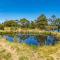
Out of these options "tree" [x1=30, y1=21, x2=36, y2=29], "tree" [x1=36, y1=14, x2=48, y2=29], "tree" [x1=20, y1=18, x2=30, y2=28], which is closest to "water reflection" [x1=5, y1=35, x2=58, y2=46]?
"tree" [x1=36, y1=14, x2=48, y2=29]

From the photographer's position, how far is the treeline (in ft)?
194

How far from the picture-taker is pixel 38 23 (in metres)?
60.0

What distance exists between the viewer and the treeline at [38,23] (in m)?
59.2

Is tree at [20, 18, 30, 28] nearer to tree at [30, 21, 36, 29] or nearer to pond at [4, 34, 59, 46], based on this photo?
tree at [30, 21, 36, 29]

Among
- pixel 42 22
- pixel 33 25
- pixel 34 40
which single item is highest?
pixel 42 22

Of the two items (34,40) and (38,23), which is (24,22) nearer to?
(38,23)

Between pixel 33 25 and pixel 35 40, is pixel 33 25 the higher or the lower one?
the higher one

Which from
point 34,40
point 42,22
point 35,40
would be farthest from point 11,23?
point 35,40

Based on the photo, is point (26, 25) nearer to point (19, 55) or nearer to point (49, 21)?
point (49, 21)

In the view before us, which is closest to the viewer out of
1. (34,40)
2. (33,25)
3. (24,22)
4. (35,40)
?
(35,40)

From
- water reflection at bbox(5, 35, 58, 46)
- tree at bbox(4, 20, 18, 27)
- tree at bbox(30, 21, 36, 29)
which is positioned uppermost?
tree at bbox(4, 20, 18, 27)

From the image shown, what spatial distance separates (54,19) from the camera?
66250 mm

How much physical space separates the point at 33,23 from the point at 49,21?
19.9ft

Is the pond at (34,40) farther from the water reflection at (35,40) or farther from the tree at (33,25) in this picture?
the tree at (33,25)
